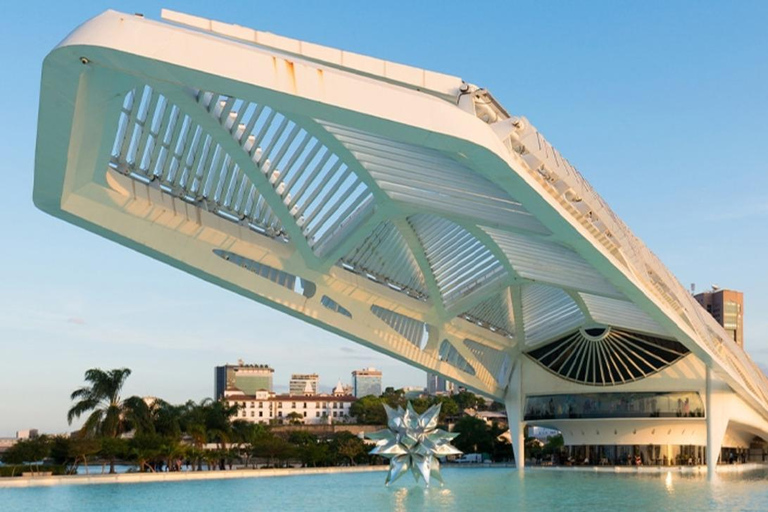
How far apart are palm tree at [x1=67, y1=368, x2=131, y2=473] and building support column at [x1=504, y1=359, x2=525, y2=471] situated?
19886 millimetres

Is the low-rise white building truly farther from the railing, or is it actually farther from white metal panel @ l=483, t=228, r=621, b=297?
white metal panel @ l=483, t=228, r=621, b=297

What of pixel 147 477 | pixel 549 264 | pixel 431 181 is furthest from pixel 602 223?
pixel 147 477

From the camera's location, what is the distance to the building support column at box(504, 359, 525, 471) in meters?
52.3

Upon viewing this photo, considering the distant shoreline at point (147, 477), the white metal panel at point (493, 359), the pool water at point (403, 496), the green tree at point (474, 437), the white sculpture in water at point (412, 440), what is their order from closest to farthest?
the pool water at point (403, 496), the white sculpture in water at point (412, 440), the distant shoreline at point (147, 477), the white metal panel at point (493, 359), the green tree at point (474, 437)

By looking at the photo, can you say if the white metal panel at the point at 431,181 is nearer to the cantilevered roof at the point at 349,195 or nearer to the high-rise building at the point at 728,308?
the cantilevered roof at the point at 349,195

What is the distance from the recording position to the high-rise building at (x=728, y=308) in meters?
137

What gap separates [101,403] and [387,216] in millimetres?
20267

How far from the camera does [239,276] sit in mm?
33438

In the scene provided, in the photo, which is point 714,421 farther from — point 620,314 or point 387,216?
point 387,216

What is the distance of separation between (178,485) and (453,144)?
73.6 ft

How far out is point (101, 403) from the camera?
145ft

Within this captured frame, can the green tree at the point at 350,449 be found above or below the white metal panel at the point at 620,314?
below

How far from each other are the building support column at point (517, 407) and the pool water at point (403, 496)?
43.1 feet

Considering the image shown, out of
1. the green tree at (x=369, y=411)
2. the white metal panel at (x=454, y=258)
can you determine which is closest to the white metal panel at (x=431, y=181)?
the white metal panel at (x=454, y=258)
